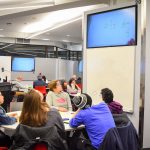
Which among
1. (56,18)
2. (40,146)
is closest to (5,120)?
(40,146)

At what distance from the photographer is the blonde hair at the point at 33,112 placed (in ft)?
9.18

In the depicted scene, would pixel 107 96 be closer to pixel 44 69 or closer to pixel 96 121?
pixel 96 121

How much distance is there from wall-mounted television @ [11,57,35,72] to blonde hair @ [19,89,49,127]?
31.4 ft

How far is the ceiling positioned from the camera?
20.7 feet

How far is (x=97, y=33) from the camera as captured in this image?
501 cm

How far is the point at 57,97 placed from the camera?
518cm

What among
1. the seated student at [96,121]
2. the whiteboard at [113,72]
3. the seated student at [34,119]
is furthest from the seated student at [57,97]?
the seated student at [34,119]

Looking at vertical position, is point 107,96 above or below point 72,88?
above

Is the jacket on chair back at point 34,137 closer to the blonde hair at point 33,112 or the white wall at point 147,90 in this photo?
the blonde hair at point 33,112

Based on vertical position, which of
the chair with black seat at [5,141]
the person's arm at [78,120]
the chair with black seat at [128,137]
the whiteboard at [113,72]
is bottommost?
the chair with black seat at [5,141]

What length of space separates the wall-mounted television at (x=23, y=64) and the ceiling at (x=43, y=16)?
1044mm

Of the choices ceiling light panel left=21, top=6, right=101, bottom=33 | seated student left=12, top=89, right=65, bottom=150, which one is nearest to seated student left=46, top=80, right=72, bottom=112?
seated student left=12, top=89, right=65, bottom=150

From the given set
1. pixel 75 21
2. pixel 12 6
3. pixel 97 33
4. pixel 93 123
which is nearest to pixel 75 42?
pixel 75 21

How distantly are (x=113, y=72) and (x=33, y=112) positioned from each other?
217 cm
